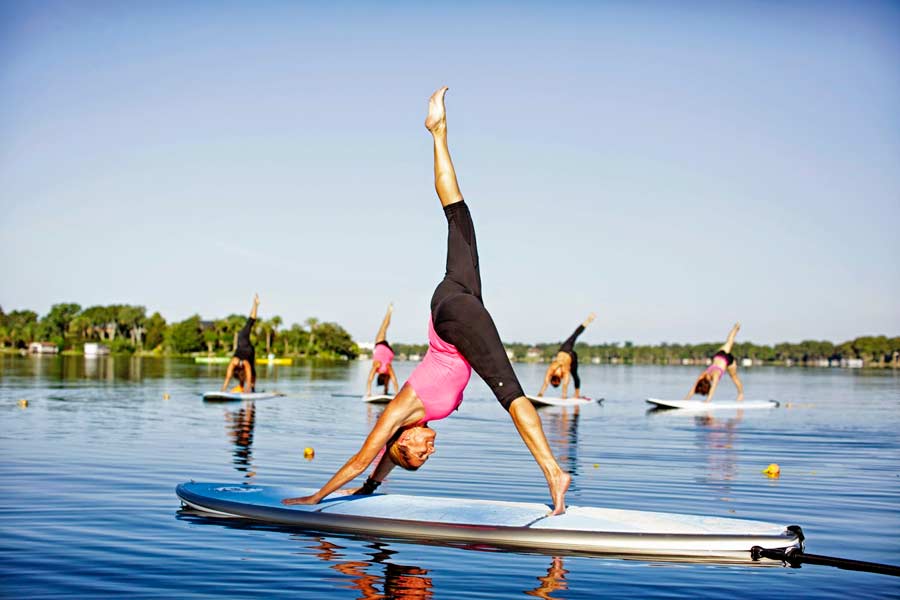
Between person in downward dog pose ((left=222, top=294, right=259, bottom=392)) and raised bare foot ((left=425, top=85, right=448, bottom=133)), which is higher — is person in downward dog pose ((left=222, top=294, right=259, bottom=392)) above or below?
below

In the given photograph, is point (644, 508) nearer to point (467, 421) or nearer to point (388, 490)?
point (388, 490)

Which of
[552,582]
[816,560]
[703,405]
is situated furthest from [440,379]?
[703,405]

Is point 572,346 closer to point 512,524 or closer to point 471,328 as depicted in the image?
point 471,328

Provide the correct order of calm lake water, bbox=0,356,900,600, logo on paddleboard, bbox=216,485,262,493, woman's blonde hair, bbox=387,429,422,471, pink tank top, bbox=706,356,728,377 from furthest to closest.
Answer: pink tank top, bbox=706,356,728,377
logo on paddleboard, bbox=216,485,262,493
woman's blonde hair, bbox=387,429,422,471
calm lake water, bbox=0,356,900,600

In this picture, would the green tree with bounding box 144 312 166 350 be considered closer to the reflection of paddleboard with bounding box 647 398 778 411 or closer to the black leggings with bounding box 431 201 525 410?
the reflection of paddleboard with bounding box 647 398 778 411

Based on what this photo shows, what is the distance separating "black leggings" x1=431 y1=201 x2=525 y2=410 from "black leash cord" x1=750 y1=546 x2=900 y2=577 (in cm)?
269

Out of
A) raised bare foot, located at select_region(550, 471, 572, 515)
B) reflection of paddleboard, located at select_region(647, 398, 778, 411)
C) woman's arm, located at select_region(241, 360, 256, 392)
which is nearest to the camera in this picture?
raised bare foot, located at select_region(550, 471, 572, 515)

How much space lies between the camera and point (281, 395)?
34.4 m

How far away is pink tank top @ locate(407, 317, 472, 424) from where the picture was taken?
31.8ft

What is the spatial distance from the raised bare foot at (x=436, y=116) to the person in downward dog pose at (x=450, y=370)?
0.01 metres

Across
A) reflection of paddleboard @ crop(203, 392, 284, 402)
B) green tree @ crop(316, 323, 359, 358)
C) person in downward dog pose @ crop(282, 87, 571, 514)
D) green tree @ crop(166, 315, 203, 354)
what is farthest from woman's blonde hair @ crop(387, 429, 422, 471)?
green tree @ crop(316, 323, 359, 358)

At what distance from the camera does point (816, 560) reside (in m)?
7.79

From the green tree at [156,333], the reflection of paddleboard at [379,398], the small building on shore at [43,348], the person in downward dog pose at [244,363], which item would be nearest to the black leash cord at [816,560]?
the reflection of paddleboard at [379,398]

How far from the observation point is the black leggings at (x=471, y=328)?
9.39 meters
